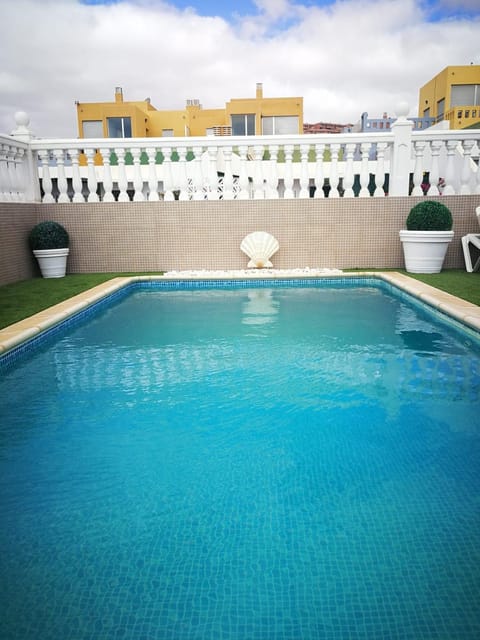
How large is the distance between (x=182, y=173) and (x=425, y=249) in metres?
3.89

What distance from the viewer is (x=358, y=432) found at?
92.5 inches

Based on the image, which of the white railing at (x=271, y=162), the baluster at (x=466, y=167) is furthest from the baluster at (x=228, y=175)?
the baluster at (x=466, y=167)

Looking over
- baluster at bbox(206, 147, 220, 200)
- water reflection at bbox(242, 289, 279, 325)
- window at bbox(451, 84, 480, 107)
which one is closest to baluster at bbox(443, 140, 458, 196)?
water reflection at bbox(242, 289, 279, 325)

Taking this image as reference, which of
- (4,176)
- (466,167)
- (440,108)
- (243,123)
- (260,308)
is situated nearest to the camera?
(260,308)

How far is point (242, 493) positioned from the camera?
1863mm

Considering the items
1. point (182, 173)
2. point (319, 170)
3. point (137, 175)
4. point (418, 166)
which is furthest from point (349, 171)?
point (137, 175)

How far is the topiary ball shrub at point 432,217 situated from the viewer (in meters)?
6.49

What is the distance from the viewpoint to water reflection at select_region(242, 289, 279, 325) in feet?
15.8

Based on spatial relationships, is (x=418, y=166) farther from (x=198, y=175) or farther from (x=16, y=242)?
(x=16, y=242)

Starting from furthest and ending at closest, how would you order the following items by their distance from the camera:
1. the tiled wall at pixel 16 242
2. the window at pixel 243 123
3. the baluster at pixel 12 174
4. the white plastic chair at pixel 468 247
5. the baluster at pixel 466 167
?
the window at pixel 243 123 < the baluster at pixel 466 167 < the baluster at pixel 12 174 < the white plastic chair at pixel 468 247 < the tiled wall at pixel 16 242

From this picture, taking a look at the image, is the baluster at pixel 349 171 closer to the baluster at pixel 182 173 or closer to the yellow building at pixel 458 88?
the baluster at pixel 182 173

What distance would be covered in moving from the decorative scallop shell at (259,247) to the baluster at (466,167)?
3.01m

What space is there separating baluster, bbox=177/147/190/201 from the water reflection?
7.37 ft

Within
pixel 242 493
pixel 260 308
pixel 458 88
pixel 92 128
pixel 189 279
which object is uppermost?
pixel 458 88
